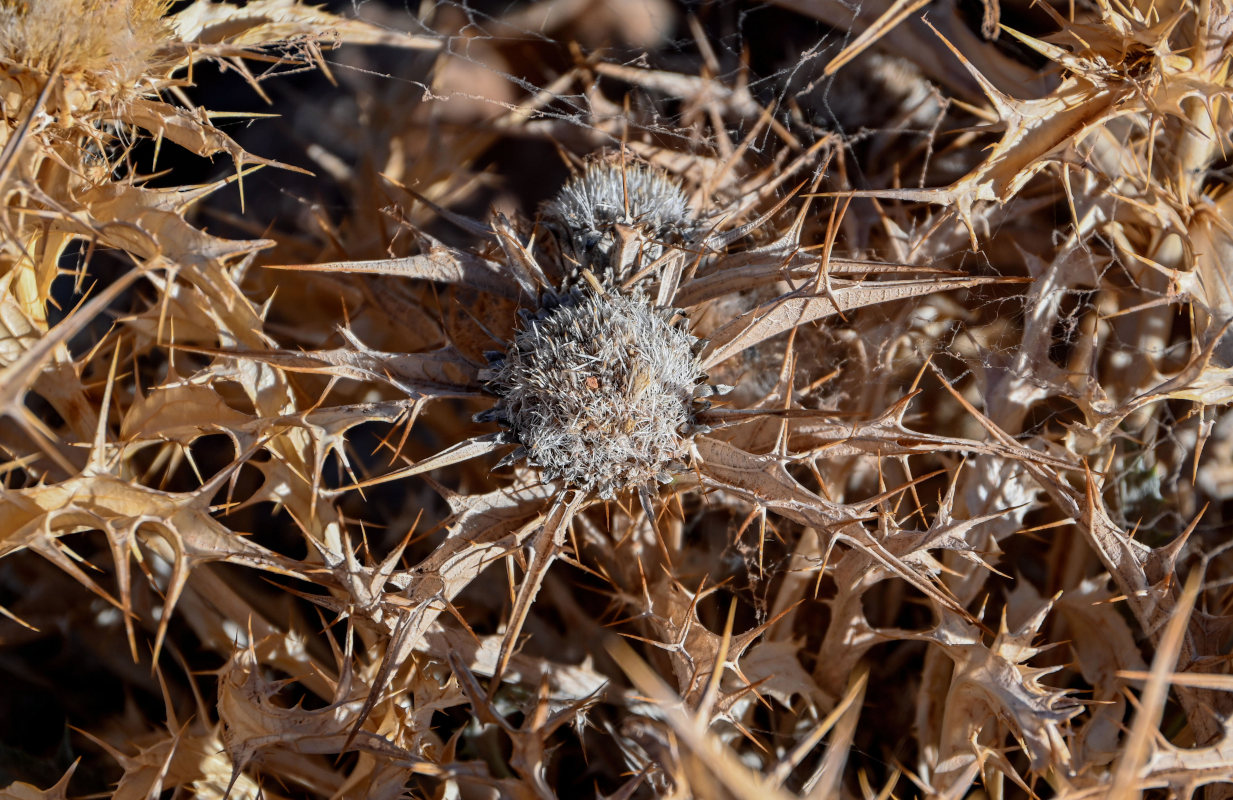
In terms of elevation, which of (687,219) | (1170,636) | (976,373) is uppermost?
(687,219)

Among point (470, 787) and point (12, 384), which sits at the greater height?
point (12, 384)

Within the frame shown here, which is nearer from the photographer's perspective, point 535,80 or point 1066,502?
point 1066,502

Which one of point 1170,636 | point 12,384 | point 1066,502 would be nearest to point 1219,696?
point 1066,502

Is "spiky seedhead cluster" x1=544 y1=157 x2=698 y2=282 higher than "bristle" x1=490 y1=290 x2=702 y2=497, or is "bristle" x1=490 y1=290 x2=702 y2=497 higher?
"spiky seedhead cluster" x1=544 y1=157 x2=698 y2=282

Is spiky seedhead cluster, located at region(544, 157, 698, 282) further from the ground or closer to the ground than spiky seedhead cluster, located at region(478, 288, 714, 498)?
further from the ground

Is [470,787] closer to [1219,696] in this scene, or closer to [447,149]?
[1219,696]
